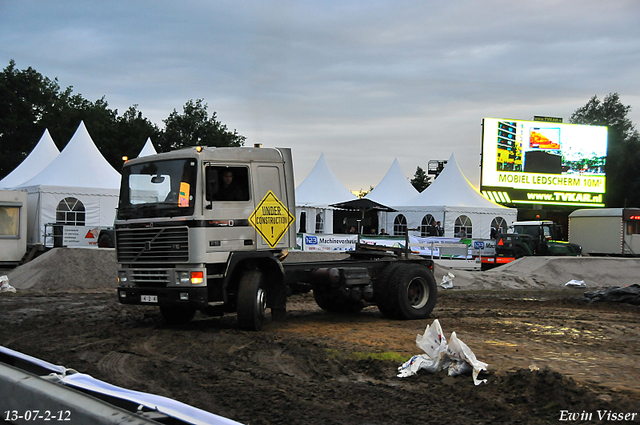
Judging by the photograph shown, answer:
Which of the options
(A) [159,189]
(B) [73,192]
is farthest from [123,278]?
(B) [73,192]

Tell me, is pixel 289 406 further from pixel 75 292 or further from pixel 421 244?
pixel 421 244

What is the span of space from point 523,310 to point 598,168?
26664mm

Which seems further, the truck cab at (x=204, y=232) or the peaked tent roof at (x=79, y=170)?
the peaked tent roof at (x=79, y=170)

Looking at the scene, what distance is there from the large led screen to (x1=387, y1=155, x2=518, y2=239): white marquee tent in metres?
1.90

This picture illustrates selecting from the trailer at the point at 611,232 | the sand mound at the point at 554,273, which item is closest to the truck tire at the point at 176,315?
the sand mound at the point at 554,273

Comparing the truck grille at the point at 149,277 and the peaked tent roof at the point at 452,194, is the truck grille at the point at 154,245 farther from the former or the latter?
the peaked tent roof at the point at 452,194

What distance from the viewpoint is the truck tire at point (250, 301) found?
29.4ft

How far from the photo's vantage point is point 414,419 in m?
4.97

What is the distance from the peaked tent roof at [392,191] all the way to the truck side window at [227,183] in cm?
2697

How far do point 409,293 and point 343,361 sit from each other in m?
4.55

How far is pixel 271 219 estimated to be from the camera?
9.58m

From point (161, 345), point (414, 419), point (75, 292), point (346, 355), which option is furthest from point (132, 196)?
point (75, 292)

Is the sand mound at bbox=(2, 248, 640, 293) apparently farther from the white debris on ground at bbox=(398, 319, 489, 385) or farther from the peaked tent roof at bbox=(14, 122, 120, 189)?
the white debris on ground at bbox=(398, 319, 489, 385)

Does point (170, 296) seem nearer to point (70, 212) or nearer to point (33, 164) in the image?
point (70, 212)
